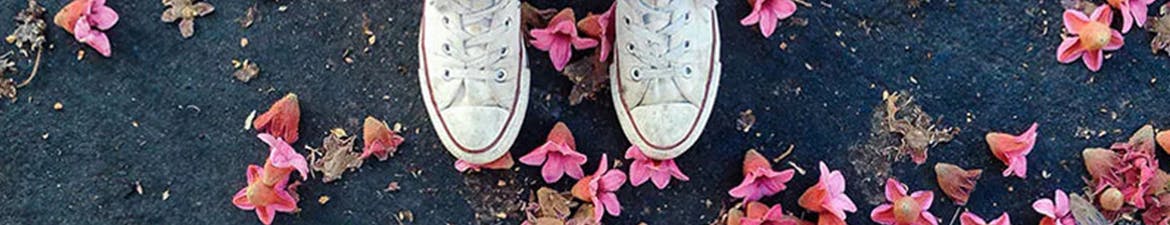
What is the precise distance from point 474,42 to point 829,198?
2.42ft

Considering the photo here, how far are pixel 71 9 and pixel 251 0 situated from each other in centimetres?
34

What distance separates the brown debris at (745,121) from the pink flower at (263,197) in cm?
88

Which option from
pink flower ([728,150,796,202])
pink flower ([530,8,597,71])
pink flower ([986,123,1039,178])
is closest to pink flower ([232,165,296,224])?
pink flower ([530,8,597,71])

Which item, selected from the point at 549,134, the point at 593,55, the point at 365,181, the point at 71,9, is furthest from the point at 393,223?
the point at 71,9

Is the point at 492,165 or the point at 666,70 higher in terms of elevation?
the point at 666,70

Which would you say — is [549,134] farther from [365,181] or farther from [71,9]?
[71,9]

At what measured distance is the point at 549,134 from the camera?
2.56m

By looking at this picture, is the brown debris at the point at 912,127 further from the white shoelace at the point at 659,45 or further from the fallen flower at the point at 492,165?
the fallen flower at the point at 492,165

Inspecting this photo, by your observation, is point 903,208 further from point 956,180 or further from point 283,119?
point 283,119

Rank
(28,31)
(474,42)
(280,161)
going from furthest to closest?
(28,31)
(280,161)
(474,42)

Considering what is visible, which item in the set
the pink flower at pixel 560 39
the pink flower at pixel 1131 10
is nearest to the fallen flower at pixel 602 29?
the pink flower at pixel 560 39

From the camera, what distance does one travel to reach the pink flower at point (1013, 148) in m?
2.55

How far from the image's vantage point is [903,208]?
2494 millimetres

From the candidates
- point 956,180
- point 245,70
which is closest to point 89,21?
point 245,70
